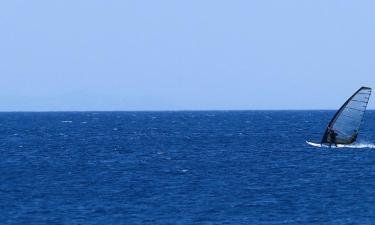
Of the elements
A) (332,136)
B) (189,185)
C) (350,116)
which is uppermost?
(350,116)

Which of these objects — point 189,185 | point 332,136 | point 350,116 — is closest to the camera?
point 189,185

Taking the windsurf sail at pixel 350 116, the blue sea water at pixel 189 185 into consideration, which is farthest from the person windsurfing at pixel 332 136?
the blue sea water at pixel 189 185

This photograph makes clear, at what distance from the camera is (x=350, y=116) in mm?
99125

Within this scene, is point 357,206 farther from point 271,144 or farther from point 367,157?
point 271,144

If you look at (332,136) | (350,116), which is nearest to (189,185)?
(350,116)

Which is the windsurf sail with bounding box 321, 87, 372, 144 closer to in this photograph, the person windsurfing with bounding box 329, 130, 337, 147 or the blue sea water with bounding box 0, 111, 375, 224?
the person windsurfing with bounding box 329, 130, 337, 147

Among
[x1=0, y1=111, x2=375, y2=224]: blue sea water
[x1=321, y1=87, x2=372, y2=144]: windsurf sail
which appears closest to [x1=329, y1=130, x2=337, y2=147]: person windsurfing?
[x1=321, y1=87, x2=372, y2=144]: windsurf sail

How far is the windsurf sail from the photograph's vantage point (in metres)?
98.1

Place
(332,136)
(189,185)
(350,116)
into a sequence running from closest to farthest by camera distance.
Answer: (189,185) → (350,116) → (332,136)

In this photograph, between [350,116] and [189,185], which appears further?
[350,116]

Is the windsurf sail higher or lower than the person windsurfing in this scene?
higher

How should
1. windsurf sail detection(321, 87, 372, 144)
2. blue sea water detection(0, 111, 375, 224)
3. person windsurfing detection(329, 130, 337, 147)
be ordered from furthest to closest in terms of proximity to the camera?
person windsurfing detection(329, 130, 337, 147) → windsurf sail detection(321, 87, 372, 144) → blue sea water detection(0, 111, 375, 224)

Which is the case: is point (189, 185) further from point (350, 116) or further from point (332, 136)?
point (332, 136)

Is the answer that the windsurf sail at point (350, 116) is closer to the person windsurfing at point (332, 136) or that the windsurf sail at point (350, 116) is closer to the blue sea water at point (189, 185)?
the person windsurfing at point (332, 136)
